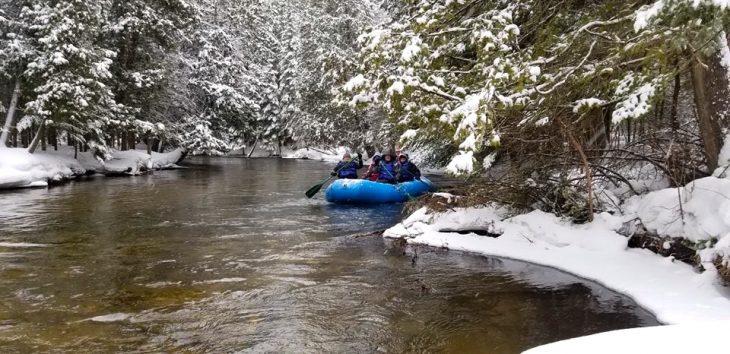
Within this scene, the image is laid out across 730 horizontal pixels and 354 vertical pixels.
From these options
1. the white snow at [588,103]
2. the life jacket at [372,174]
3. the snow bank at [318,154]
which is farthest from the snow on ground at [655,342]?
the snow bank at [318,154]

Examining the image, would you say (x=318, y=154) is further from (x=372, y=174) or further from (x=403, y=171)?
(x=403, y=171)

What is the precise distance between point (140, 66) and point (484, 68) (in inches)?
881

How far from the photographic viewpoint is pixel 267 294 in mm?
6570

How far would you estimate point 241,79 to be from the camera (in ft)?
122

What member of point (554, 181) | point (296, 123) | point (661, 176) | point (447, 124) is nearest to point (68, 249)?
point (447, 124)

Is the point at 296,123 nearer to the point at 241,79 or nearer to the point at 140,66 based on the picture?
Result: the point at 241,79

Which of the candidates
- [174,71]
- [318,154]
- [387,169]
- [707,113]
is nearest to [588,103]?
[707,113]

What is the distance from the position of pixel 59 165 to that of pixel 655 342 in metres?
21.0

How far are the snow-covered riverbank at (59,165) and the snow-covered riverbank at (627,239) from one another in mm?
13171

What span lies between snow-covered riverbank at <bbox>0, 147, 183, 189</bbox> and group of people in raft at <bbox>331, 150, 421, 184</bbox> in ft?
32.2

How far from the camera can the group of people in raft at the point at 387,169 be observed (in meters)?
15.2

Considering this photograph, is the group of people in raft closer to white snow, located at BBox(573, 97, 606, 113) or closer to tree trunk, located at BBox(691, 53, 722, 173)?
white snow, located at BBox(573, 97, 606, 113)

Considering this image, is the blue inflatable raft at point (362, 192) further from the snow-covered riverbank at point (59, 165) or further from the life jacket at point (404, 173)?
the snow-covered riverbank at point (59, 165)

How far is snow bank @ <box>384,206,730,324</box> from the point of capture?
5.64 meters
